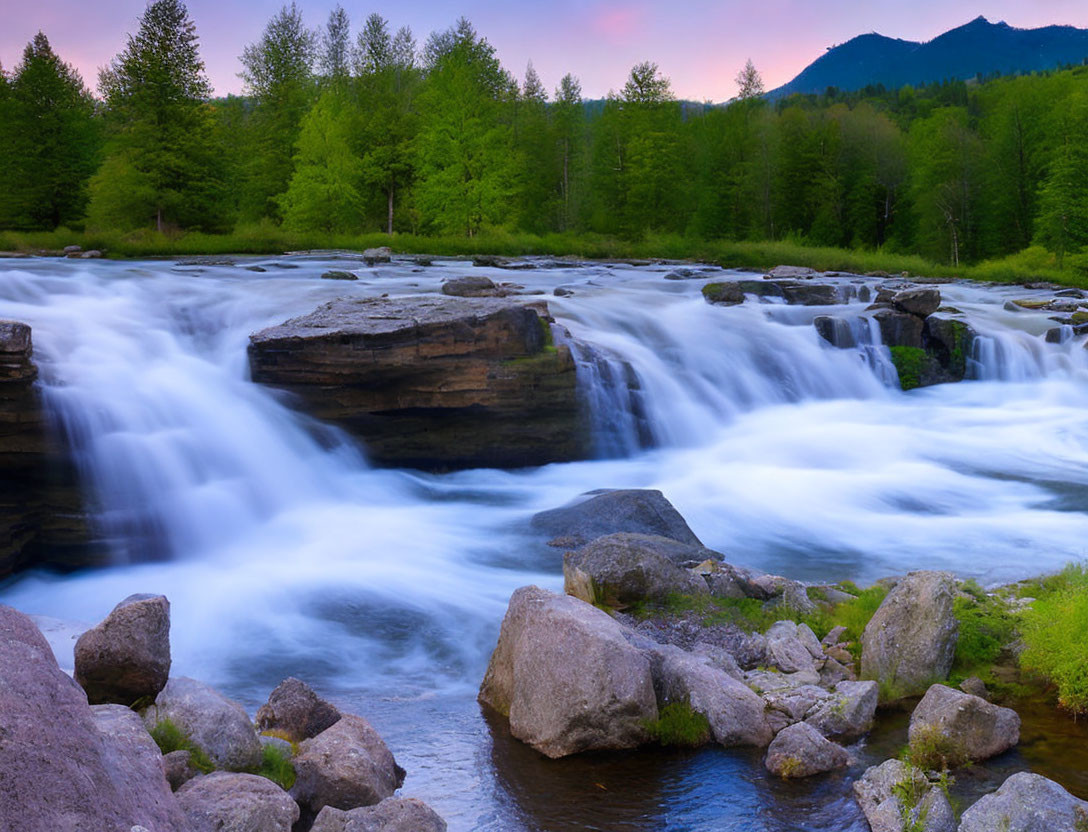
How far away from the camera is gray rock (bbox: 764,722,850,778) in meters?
6.37

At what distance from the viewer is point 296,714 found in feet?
20.8

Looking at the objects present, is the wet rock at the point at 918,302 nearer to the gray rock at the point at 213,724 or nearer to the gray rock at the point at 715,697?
the gray rock at the point at 715,697

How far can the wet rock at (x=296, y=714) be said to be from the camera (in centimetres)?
629

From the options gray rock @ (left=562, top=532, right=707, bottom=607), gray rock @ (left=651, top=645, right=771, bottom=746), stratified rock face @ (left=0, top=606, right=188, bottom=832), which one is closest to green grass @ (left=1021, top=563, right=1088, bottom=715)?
gray rock @ (left=651, top=645, right=771, bottom=746)

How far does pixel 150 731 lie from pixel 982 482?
13.9 m

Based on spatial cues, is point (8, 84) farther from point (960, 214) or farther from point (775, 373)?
point (960, 214)

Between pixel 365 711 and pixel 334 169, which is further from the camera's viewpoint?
pixel 334 169

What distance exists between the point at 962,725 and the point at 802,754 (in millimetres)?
1115

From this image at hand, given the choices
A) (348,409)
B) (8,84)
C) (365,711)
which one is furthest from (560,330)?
(8,84)

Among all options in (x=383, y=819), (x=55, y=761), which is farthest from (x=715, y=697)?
(x=55, y=761)

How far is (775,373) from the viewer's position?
70.8 ft

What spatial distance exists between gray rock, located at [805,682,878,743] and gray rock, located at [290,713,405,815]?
10.3 ft

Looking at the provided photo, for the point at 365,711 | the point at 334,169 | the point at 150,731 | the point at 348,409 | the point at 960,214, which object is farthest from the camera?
the point at 960,214

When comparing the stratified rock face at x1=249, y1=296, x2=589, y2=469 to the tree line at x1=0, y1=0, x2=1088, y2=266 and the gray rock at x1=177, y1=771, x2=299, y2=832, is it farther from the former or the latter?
the tree line at x1=0, y1=0, x2=1088, y2=266
